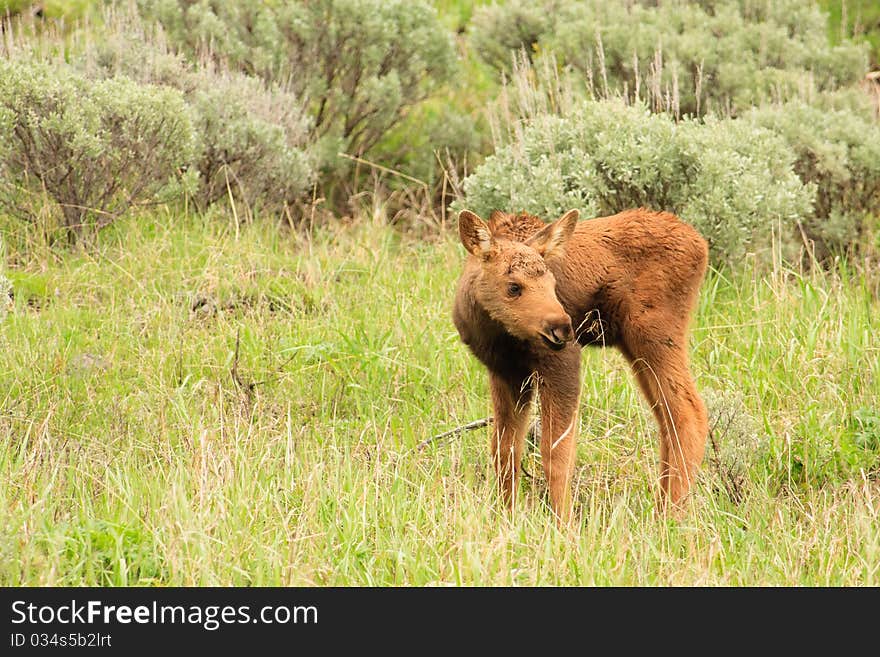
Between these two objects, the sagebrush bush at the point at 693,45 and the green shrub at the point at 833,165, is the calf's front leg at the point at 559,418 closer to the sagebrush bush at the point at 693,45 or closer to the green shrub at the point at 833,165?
the green shrub at the point at 833,165

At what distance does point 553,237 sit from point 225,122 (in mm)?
5786

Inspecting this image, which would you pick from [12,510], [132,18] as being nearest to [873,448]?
[12,510]

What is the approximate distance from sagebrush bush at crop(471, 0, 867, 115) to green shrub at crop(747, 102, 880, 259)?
2.02 feet

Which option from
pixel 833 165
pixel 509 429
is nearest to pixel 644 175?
pixel 833 165

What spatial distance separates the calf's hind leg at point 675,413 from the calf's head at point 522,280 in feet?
2.87

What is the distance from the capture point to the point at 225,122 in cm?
1066

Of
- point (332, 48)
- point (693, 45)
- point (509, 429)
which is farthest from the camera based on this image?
point (332, 48)

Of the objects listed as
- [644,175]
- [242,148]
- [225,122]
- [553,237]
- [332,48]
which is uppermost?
[553,237]

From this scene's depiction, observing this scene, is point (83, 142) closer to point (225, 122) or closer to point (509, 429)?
point (225, 122)

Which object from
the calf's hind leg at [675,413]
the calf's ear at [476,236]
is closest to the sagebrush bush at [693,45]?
the calf's hind leg at [675,413]

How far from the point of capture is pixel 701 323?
27.3ft

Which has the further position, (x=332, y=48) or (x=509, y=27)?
(x=509, y=27)

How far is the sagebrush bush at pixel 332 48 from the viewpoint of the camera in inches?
495

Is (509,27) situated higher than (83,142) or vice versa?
(509,27)
